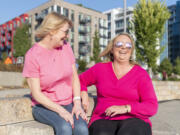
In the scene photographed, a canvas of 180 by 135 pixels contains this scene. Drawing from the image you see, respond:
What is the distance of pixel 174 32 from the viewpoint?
88.8 metres

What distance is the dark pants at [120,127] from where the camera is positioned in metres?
2.27

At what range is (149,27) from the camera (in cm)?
1472

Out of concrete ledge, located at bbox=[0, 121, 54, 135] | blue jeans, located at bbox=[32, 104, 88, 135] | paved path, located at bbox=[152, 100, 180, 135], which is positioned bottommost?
paved path, located at bbox=[152, 100, 180, 135]

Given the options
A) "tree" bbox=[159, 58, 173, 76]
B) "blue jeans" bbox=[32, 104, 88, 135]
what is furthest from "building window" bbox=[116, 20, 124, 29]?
"blue jeans" bbox=[32, 104, 88, 135]

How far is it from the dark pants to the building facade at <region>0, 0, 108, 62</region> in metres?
49.1

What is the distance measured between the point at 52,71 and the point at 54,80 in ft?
0.34

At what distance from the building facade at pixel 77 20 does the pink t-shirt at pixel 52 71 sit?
161ft

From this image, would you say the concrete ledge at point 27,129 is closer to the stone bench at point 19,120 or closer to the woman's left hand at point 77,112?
the stone bench at point 19,120

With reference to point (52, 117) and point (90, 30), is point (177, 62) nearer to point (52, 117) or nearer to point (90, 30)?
point (90, 30)

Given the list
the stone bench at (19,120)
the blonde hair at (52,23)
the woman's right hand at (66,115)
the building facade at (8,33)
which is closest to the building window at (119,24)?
the building facade at (8,33)

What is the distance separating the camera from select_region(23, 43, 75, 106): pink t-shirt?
7.73ft

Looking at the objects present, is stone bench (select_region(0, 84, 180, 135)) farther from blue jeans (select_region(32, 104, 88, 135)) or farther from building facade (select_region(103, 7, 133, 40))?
building facade (select_region(103, 7, 133, 40))

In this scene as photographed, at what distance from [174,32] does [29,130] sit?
94.5 metres

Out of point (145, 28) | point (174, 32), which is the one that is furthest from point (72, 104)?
point (174, 32)
